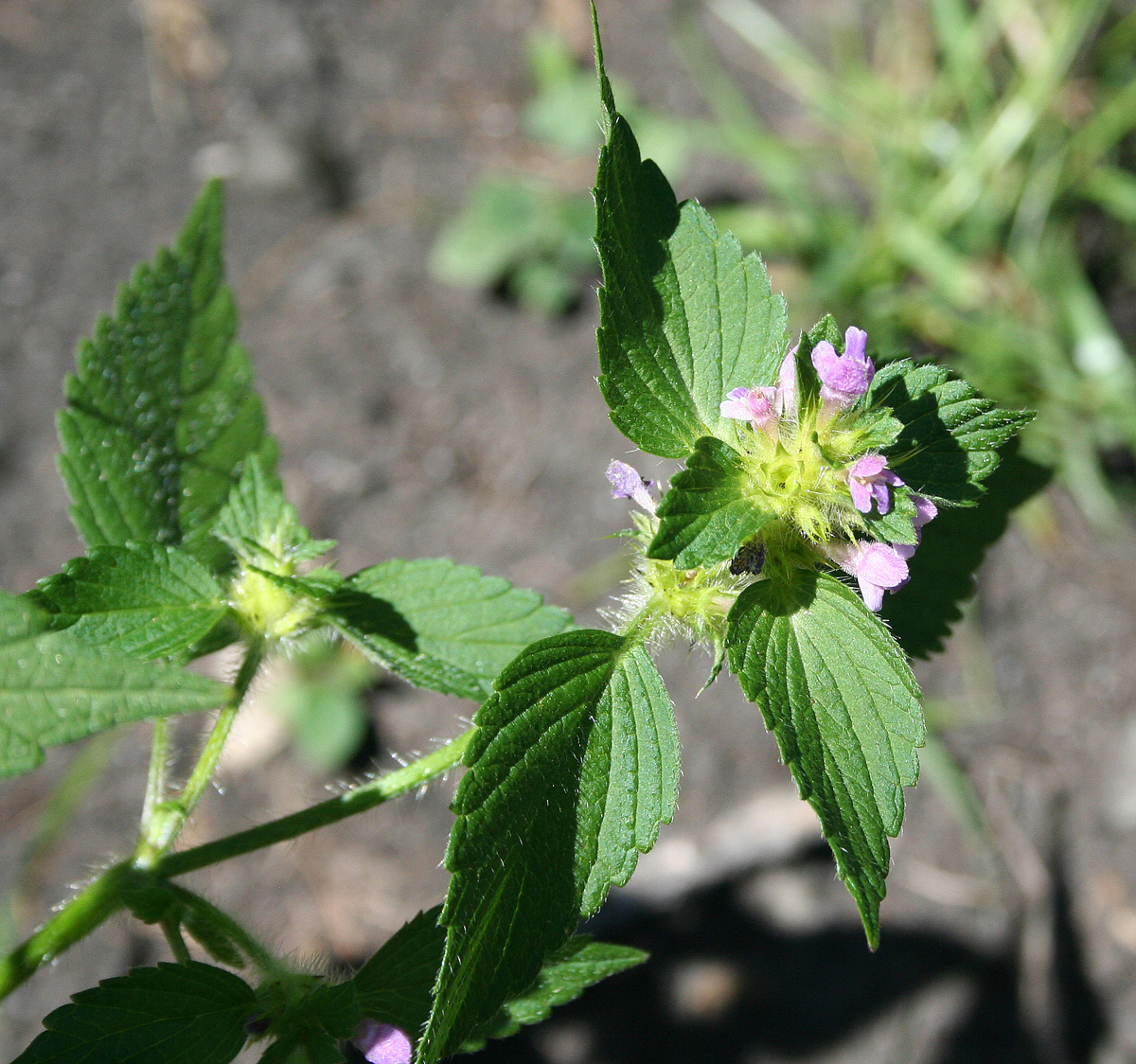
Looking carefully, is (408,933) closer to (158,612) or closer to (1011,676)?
(158,612)

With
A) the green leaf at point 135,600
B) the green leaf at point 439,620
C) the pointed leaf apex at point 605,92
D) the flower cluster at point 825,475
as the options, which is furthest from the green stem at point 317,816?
the pointed leaf apex at point 605,92

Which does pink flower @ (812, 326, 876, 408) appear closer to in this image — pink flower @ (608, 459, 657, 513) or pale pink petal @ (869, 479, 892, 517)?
pale pink petal @ (869, 479, 892, 517)

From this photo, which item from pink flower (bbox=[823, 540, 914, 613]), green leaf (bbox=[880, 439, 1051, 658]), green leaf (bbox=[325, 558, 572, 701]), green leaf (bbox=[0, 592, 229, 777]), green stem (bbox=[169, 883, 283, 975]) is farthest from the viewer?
green leaf (bbox=[880, 439, 1051, 658])

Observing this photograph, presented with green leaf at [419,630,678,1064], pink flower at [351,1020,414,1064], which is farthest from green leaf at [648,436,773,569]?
pink flower at [351,1020,414,1064]

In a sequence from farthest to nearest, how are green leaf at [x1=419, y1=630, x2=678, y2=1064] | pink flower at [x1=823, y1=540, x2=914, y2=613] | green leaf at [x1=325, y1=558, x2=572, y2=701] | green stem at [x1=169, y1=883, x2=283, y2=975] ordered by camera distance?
green leaf at [x1=325, y1=558, x2=572, y2=701] → green stem at [x1=169, y1=883, x2=283, y2=975] → pink flower at [x1=823, y1=540, x2=914, y2=613] → green leaf at [x1=419, y1=630, x2=678, y2=1064]

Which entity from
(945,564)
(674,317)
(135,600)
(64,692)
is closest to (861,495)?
(674,317)

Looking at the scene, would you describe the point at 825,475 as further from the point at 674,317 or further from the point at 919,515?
the point at 674,317

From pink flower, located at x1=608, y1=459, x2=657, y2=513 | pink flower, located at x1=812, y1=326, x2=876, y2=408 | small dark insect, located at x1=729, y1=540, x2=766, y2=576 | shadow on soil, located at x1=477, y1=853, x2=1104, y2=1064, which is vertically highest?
pink flower, located at x1=812, y1=326, x2=876, y2=408
